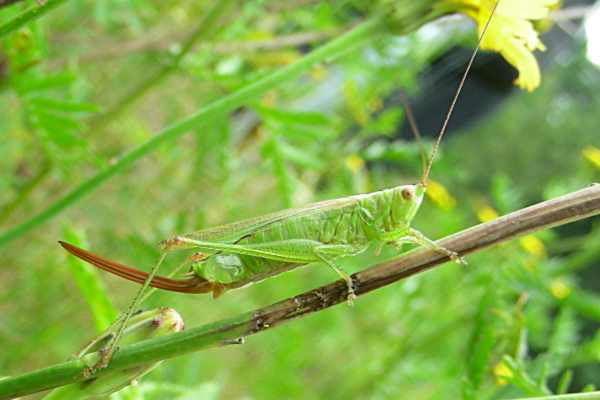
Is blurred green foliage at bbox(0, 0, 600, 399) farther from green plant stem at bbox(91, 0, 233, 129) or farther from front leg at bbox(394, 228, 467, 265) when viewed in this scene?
front leg at bbox(394, 228, 467, 265)

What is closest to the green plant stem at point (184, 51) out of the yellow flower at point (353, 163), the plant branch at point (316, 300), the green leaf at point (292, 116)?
the green leaf at point (292, 116)

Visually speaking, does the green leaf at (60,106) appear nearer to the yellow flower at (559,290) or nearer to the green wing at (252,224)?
Answer: the green wing at (252,224)

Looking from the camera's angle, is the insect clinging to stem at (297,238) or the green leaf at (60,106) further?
the green leaf at (60,106)

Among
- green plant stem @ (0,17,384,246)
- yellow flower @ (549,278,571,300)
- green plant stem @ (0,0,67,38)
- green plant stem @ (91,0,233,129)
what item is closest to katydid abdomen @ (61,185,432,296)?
green plant stem @ (0,17,384,246)

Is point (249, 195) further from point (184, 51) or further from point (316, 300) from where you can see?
point (316, 300)

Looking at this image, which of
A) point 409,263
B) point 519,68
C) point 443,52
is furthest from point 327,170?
point 409,263

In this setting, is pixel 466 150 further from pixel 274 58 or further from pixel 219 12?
pixel 219 12
